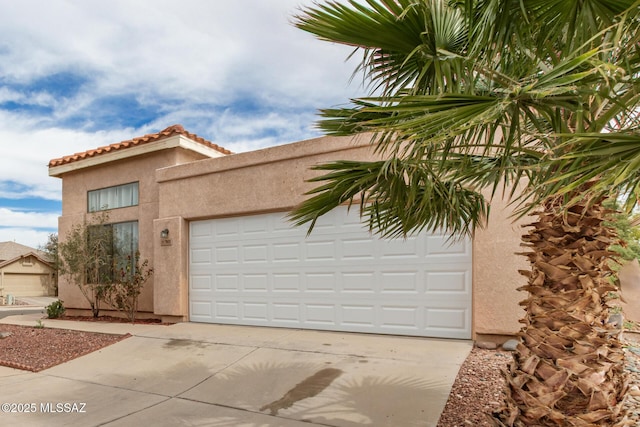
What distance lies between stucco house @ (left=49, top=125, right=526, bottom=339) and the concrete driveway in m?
0.65

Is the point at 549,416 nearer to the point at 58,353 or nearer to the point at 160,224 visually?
the point at 58,353

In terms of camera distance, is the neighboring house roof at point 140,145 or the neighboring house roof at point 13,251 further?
the neighboring house roof at point 13,251

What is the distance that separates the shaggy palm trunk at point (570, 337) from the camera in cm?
296

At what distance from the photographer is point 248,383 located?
552 cm

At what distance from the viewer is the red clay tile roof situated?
10.8 m

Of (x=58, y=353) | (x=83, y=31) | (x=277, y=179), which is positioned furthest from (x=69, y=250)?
(x=277, y=179)

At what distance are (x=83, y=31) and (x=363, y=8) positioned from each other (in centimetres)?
815

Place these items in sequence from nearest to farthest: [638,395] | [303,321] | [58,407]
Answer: [638,395] → [58,407] → [303,321]

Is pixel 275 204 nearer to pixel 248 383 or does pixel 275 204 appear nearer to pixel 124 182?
pixel 248 383

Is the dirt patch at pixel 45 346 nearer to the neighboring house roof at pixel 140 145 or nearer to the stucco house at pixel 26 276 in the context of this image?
the neighboring house roof at pixel 140 145

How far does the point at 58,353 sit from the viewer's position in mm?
7648

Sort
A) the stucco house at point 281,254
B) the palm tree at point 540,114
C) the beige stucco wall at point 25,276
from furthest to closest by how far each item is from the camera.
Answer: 1. the beige stucco wall at point 25,276
2. the stucco house at point 281,254
3. the palm tree at point 540,114

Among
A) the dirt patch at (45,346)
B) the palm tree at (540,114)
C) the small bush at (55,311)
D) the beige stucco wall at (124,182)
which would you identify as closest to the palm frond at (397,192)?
the palm tree at (540,114)

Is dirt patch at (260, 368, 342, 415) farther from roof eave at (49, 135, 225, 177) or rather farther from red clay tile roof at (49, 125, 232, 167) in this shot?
red clay tile roof at (49, 125, 232, 167)
